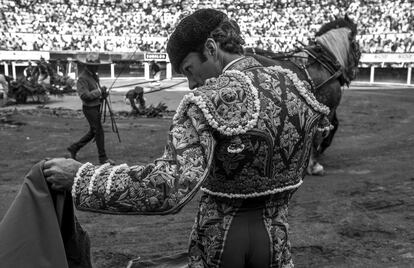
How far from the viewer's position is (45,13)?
1265 inches

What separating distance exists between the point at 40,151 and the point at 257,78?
7.64m

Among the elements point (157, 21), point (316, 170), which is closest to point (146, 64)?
point (157, 21)

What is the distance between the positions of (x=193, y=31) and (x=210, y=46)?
7 cm

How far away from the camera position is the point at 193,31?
1433 mm

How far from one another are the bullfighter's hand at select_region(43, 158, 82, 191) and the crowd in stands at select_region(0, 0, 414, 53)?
84.8ft

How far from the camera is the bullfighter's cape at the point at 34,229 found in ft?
4.88

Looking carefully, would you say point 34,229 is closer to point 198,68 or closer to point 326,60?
point 198,68

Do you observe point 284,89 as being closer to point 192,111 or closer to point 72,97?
point 192,111

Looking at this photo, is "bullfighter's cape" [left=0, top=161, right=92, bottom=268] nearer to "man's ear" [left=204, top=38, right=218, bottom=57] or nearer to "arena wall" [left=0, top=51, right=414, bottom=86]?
"man's ear" [left=204, top=38, right=218, bottom=57]

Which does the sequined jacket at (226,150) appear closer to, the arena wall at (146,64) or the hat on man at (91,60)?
the hat on man at (91,60)

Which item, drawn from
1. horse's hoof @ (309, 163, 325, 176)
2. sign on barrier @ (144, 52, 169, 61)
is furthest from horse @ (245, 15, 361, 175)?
sign on barrier @ (144, 52, 169, 61)

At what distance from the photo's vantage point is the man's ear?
1.45m

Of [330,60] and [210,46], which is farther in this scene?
[330,60]

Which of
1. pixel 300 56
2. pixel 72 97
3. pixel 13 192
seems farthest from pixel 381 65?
pixel 13 192
